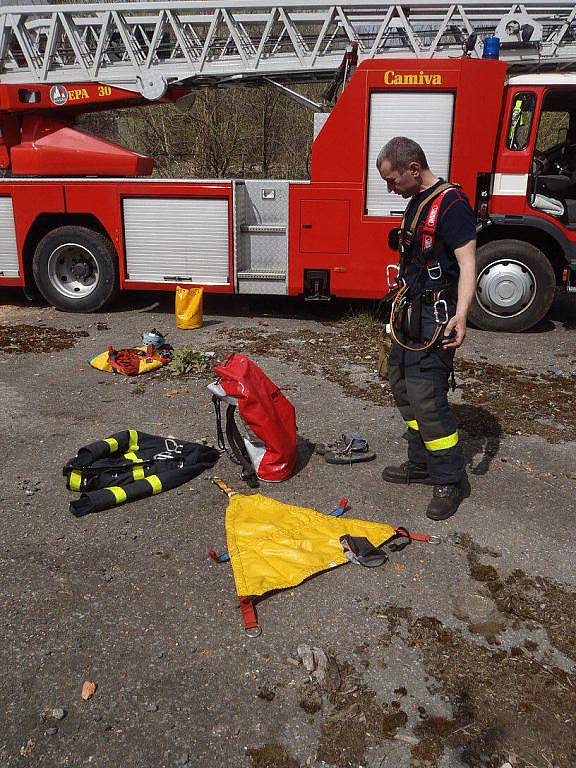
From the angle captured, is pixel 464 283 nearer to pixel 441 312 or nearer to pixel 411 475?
pixel 441 312

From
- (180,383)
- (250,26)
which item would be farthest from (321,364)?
(250,26)

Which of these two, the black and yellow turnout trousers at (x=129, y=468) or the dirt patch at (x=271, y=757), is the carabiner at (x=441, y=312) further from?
the dirt patch at (x=271, y=757)

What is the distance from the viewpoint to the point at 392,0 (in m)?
7.32

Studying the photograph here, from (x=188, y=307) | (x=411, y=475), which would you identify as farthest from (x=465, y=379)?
(x=188, y=307)

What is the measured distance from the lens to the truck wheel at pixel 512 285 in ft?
23.6

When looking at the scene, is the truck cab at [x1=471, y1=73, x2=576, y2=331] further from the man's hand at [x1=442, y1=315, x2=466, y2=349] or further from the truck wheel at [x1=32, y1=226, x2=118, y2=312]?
the truck wheel at [x1=32, y1=226, x2=118, y2=312]

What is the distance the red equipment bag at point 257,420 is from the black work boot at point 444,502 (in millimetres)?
958

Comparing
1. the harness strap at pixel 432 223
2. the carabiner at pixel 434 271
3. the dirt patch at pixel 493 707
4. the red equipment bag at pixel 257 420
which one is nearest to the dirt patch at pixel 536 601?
the dirt patch at pixel 493 707

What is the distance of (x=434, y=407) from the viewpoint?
3670 millimetres

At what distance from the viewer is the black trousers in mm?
3670

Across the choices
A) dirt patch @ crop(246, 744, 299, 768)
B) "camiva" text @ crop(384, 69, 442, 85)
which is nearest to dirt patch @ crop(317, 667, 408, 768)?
dirt patch @ crop(246, 744, 299, 768)

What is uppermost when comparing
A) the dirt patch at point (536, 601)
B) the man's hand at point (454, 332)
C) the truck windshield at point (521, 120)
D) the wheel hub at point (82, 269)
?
the truck windshield at point (521, 120)

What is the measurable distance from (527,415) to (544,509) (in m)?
1.57

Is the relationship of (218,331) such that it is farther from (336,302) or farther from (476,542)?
(476,542)
